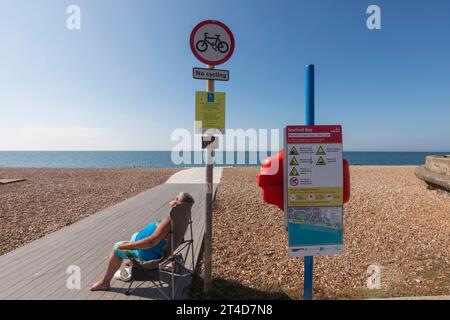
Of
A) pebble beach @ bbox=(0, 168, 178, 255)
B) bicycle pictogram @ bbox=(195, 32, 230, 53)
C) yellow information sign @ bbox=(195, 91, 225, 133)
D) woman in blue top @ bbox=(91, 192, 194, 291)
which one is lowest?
pebble beach @ bbox=(0, 168, 178, 255)

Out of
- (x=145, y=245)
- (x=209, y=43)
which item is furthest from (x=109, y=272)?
(x=209, y=43)

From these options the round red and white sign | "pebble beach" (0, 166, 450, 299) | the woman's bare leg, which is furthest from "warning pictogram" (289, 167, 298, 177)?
the woman's bare leg

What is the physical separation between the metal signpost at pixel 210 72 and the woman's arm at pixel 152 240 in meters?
0.63

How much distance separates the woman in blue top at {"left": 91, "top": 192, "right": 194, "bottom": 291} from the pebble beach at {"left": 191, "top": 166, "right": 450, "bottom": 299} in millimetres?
714

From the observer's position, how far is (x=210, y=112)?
94.3 inches

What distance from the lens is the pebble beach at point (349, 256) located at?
113 inches

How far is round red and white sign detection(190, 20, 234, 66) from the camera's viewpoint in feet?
7.88

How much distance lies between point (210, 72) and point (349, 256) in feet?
11.6

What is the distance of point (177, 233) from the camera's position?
8.60 ft

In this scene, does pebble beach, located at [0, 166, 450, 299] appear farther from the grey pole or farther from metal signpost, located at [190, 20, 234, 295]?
metal signpost, located at [190, 20, 234, 295]

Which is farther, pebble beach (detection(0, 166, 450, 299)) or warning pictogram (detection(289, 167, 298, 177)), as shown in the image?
pebble beach (detection(0, 166, 450, 299))

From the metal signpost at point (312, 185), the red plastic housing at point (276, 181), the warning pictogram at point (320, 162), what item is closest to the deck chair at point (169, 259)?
the red plastic housing at point (276, 181)

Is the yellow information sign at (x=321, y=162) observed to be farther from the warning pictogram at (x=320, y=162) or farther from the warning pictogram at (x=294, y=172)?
the warning pictogram at (x=294, y=172)
